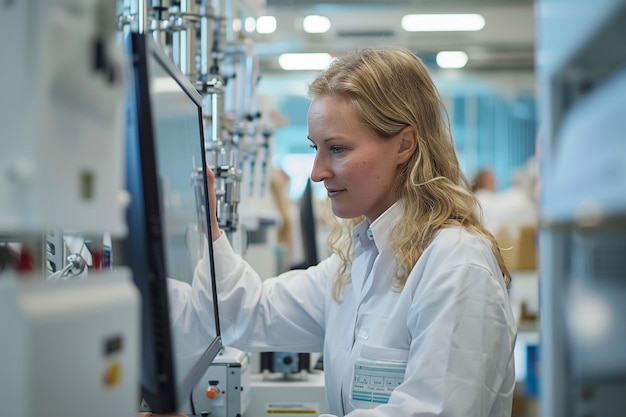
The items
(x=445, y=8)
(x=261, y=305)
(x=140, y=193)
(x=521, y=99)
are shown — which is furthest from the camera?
(x=521, y=99)

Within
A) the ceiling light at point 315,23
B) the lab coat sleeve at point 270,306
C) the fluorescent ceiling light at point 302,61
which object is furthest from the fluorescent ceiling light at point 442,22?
the lab coat sleeve at point 270,306

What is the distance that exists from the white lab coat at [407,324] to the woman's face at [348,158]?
0.06 m

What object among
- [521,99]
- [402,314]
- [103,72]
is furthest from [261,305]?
[521,99]

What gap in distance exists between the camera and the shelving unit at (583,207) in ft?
3.05

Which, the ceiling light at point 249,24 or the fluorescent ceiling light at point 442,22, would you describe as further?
the fluorescent ceiling light at point 442,22

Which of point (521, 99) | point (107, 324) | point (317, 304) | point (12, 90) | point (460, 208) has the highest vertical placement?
point (521, 99)

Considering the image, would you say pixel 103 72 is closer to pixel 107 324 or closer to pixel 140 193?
pixel 140 193

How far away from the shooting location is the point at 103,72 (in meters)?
0.77

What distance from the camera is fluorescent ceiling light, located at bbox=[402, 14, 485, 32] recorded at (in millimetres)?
7125

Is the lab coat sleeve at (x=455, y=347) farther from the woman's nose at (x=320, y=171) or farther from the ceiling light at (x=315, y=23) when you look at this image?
the ceiling light at (x=315, y=23)

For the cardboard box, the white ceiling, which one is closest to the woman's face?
the cardboard box

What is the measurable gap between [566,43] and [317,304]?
2.80 ft

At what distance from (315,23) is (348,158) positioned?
6069 mm

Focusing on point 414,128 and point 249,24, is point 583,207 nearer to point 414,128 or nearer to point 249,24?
point 414,128
